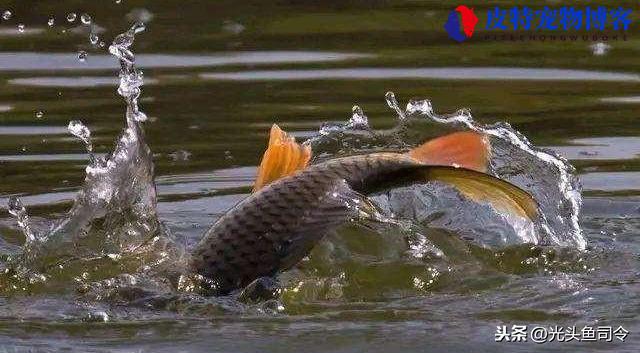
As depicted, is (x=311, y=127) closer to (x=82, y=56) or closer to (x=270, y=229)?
(x=82, y=56)

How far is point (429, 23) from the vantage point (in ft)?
34.9

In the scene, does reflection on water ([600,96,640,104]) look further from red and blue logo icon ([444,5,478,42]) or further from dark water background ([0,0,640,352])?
red and blue logo icon ([444,5,478,42])

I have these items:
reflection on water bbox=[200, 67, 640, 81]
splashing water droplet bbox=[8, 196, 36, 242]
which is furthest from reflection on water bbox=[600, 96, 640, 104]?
splashing water droplet bbox=[8, 196, 36, 242]

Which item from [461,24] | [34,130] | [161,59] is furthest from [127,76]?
[461,24]

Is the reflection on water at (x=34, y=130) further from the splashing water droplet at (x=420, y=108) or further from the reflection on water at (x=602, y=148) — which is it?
the reflection on water at (x=602, y=148)

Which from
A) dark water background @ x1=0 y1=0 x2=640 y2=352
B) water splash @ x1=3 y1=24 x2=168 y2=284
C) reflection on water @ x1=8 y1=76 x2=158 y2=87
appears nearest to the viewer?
dark water background @ x1=0 y1=0 x2=640 y2=352

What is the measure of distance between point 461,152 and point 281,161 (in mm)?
542

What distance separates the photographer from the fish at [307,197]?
5012mm

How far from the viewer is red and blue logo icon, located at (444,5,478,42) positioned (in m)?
10.4

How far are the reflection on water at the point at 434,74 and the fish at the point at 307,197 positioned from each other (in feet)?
13.3

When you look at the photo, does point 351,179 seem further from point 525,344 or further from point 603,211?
point 603,211

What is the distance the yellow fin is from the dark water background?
0.77 ft

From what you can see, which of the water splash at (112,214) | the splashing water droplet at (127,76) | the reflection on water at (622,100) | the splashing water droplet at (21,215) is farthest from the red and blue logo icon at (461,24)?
the water splash at (112,214)

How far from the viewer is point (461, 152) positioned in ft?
16.7
